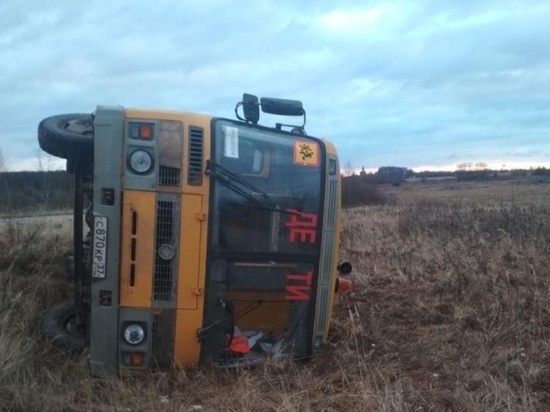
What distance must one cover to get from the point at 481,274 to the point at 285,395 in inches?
173

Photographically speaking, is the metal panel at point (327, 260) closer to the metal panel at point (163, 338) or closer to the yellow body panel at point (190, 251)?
the yellow body panel at point (190, 251)

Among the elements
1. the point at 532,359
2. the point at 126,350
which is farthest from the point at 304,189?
the point at 532,359

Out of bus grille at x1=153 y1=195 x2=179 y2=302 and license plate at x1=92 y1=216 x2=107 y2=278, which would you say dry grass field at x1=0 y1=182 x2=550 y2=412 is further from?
license plate at x1=92 y1=216 x2=107 y2=278

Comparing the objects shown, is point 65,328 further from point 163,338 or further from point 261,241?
point 261,241

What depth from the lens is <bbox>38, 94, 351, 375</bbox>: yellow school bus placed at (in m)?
5.04

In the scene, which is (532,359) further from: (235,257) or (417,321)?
(235,257)

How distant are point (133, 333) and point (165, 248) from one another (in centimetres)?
66

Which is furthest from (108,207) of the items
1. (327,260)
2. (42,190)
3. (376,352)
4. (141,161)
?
(42,190)

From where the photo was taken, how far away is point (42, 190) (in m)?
12.6

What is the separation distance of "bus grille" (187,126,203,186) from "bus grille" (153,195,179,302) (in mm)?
216

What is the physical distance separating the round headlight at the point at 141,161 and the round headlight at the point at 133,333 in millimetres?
1122

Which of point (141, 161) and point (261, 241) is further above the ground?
point (141, 161)

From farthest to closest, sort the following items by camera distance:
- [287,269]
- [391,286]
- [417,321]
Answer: [391,286], [417,321], [287,269]

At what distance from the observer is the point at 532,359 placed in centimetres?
552
